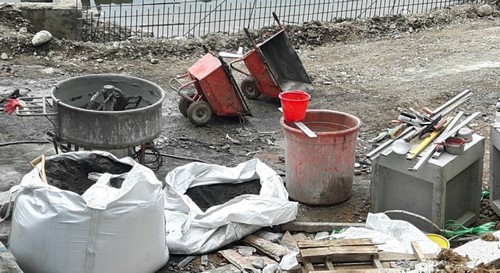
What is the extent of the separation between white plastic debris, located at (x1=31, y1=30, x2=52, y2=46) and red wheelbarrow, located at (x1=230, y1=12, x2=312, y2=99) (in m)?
2.82

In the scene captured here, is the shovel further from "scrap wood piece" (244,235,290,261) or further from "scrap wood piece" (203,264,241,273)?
"scrap wood piece" (203,264,241,273)

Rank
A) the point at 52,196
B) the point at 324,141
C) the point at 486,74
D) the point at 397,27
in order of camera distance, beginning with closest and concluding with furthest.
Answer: the point at 52,196
the point at 324,141
the point at 486,74
the point at 397,27

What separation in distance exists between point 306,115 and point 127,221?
2.25 m

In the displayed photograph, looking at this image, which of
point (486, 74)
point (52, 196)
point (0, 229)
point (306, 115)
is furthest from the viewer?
point (486, 74)

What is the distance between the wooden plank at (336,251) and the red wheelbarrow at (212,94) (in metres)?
3.22

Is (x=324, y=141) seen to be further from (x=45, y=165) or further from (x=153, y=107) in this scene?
(x=45, y=165)

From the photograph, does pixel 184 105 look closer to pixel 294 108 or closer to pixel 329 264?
pixel 294 108

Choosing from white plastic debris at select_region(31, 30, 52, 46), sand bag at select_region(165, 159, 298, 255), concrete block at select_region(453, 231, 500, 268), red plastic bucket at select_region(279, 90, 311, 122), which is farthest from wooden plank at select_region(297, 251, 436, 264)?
white plastic debris at select_region(31, 30, 52, 46)

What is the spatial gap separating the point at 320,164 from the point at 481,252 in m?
1.58

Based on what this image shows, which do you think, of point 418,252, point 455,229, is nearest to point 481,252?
point 418,252

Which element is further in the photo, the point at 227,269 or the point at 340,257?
the point at 227,269

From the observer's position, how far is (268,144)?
7488 millimetres

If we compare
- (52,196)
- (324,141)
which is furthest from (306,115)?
(52,196)

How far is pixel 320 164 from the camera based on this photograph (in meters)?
5.88
